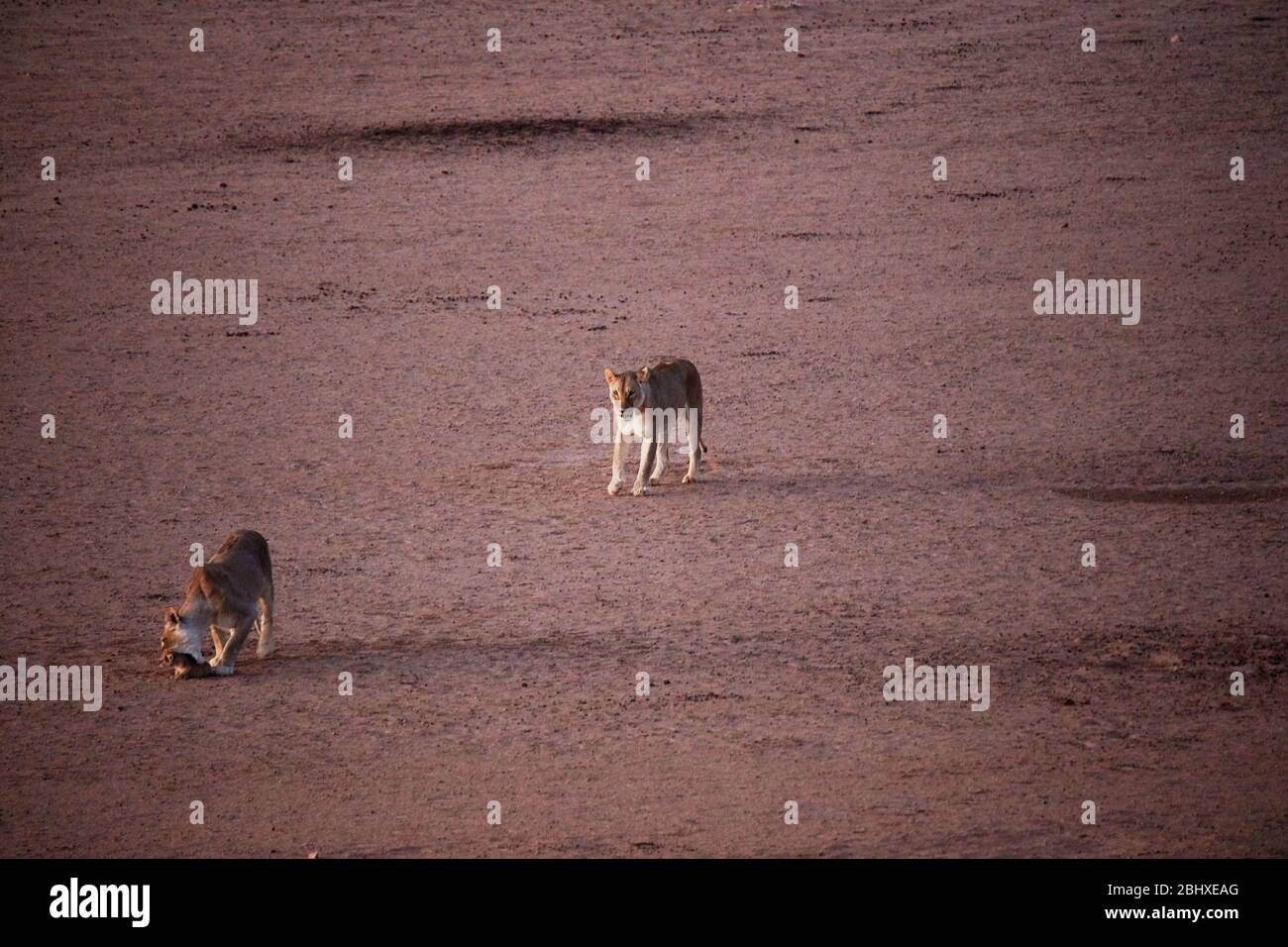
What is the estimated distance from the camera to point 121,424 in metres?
16.9

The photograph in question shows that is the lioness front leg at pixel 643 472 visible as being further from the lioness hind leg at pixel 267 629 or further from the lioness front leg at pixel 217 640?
the lioness front leg at pixel 217 640

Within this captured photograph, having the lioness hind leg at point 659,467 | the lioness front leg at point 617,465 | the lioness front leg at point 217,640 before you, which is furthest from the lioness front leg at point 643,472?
the lioness front leg at point 217,640

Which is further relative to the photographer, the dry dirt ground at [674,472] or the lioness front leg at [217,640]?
the lioness front leg at [217,640]

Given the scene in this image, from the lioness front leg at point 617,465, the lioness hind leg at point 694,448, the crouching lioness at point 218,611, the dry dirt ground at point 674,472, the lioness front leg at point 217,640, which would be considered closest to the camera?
the dry dirt ground at point 674,472

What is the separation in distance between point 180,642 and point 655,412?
16.7 feet

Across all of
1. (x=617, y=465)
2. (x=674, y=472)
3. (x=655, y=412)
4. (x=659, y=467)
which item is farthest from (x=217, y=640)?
(x=674, y=472)

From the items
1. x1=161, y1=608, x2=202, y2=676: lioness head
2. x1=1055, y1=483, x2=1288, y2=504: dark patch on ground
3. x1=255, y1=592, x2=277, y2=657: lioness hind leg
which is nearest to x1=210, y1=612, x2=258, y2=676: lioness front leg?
x1=161, y1=608, x2=202, y2=676: lioness head

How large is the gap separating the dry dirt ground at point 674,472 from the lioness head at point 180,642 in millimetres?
156

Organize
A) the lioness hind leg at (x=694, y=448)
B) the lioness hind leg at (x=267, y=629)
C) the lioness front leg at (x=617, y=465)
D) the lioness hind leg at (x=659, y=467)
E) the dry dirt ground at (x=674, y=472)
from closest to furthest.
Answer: the dry dirt ground at (x=674, y=472)
the lioness hind leg at (x=267, y=629)
the lioness front leg at (x=617, y=465)
the lioness hind leg at (x=694, y=448)
the lioness hind leg at (x=659, y=467)

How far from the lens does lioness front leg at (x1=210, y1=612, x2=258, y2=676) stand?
34.6ft

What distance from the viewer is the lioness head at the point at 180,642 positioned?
34.2 feet

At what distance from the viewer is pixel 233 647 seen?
34.7 ft

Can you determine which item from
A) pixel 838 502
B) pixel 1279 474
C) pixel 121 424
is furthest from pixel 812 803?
pixel 121 424

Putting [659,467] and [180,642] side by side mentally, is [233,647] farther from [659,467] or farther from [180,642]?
[659,467]
